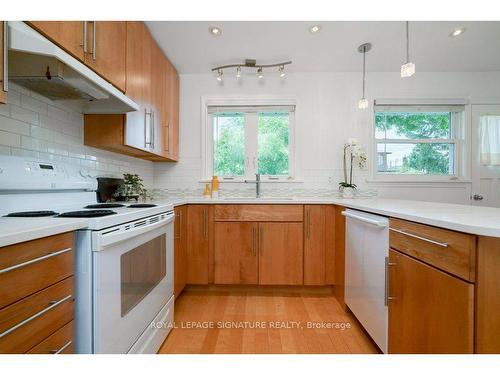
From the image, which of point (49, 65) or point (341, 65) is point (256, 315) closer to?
point (49, 65)

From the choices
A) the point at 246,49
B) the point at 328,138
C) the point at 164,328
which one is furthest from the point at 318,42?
the point at 164,328

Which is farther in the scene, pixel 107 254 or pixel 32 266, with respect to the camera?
pixel 107 254

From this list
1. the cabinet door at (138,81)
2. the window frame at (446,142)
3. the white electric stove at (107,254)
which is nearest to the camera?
the white electric stove at (107,254)

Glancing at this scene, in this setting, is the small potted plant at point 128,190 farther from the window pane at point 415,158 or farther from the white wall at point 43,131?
the window pane at point 415,158

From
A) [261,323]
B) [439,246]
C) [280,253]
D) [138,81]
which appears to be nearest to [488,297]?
[439,246]

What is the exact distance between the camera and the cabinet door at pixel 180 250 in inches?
72.7

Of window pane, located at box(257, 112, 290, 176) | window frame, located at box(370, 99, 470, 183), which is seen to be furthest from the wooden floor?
window frame, located at box(370, 99, 470, 183)

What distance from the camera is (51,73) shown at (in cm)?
102

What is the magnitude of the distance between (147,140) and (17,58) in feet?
3.01

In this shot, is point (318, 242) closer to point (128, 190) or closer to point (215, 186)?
point (215, 186)

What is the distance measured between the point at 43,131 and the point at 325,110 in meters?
2.53

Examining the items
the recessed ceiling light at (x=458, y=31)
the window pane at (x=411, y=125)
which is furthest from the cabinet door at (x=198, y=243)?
the recessed ceiling light at (x=458, y=31)

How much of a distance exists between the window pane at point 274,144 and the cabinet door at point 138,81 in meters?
1.32

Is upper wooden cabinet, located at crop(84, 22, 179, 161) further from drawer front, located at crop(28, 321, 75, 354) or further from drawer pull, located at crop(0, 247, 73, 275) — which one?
drawer front, located at crop(28, 321, 75, 354)
